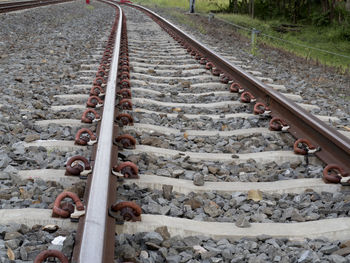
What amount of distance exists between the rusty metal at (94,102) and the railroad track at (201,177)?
0.5 inches

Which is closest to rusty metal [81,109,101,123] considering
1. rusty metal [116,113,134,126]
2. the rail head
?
rusty metal [116,113,134,126]

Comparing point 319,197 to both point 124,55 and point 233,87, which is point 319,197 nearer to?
point 233,87

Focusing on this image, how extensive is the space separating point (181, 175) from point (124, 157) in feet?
1.39

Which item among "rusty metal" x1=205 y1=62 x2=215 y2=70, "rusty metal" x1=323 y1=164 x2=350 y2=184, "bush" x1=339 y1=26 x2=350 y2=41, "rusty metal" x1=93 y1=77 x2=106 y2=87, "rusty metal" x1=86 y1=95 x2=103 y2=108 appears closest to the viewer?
"rusty metal" x1=323 y1=164 x2=350 y2=184

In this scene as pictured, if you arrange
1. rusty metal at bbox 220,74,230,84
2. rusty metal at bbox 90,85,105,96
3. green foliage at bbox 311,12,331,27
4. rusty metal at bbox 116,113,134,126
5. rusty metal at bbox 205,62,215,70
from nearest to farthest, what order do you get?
1. rusty metal at bbox 116,113,134,126
2. rusty metal at bbox 90,85,105,96
3. rusty metal at bbox 220,74,230,84
4. rusty metal at bbox 205,62,215,70
5. green foliage at bbox 311,12,331,27

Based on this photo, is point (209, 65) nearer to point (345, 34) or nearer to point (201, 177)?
point (201, 177)

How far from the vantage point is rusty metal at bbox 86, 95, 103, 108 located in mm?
4090

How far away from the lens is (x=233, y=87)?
5188 mm

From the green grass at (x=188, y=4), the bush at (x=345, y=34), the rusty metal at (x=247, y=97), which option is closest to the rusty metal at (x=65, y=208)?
the rusty metal at (x=247, y=97)

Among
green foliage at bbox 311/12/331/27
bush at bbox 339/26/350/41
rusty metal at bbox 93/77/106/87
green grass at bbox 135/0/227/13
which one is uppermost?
green grass at bbox 135/0/227/13

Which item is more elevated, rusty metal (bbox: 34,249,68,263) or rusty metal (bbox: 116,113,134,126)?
rusty metal (bbox: 116,113,134,126)

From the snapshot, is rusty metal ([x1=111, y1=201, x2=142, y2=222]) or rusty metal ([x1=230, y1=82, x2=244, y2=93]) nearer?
rusty metal ([x1=111, y1=201, x2=142, y2=222])

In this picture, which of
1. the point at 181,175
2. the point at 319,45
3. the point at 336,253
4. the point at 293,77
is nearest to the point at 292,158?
the point at 181,175

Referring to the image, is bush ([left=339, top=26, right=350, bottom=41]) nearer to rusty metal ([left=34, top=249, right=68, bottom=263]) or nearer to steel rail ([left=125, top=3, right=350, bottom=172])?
steel rail ([left=125, top=3, right=350, bottom=172])
